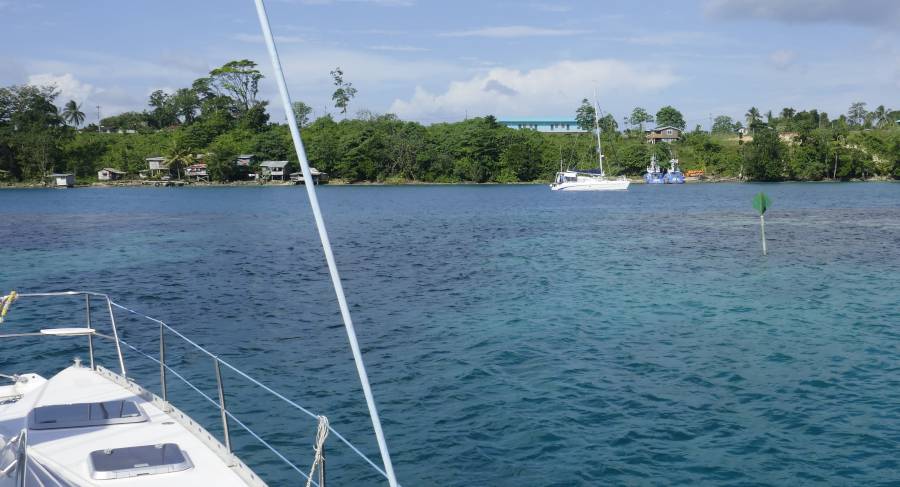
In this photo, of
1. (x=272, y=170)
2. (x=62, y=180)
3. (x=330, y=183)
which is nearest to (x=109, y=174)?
(x=62, y=180)

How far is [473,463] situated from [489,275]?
23435 millimetres

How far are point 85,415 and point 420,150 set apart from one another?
582 ft

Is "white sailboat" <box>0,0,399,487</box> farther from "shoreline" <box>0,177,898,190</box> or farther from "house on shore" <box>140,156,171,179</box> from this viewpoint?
"house on shore" <box>140,156,171,179</box>

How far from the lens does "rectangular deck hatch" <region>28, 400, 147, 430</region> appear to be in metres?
8.30

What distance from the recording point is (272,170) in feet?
577

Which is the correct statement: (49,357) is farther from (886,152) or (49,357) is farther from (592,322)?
(886,152)

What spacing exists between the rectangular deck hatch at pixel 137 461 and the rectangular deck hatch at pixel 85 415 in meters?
1.20

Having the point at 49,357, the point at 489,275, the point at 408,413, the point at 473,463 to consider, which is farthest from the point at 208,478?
the point at 489,275

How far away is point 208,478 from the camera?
728 centimetres

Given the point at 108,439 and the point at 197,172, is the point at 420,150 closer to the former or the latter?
the point at 197,172

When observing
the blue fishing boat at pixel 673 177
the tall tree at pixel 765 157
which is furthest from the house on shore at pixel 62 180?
the tall tree at pixel 765 157

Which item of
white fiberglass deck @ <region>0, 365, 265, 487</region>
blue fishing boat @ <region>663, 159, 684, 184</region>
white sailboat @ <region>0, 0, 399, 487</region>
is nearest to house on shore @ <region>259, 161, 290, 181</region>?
blue fishing boat @ <region>663, 159, 684, 184</region>

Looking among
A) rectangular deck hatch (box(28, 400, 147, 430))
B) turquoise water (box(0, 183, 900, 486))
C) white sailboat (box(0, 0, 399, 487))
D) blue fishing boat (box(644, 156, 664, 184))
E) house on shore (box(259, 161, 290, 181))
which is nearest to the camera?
white sailboat (box(0, 0, 399, 487))

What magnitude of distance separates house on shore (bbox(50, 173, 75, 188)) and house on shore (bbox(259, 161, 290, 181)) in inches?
1653
